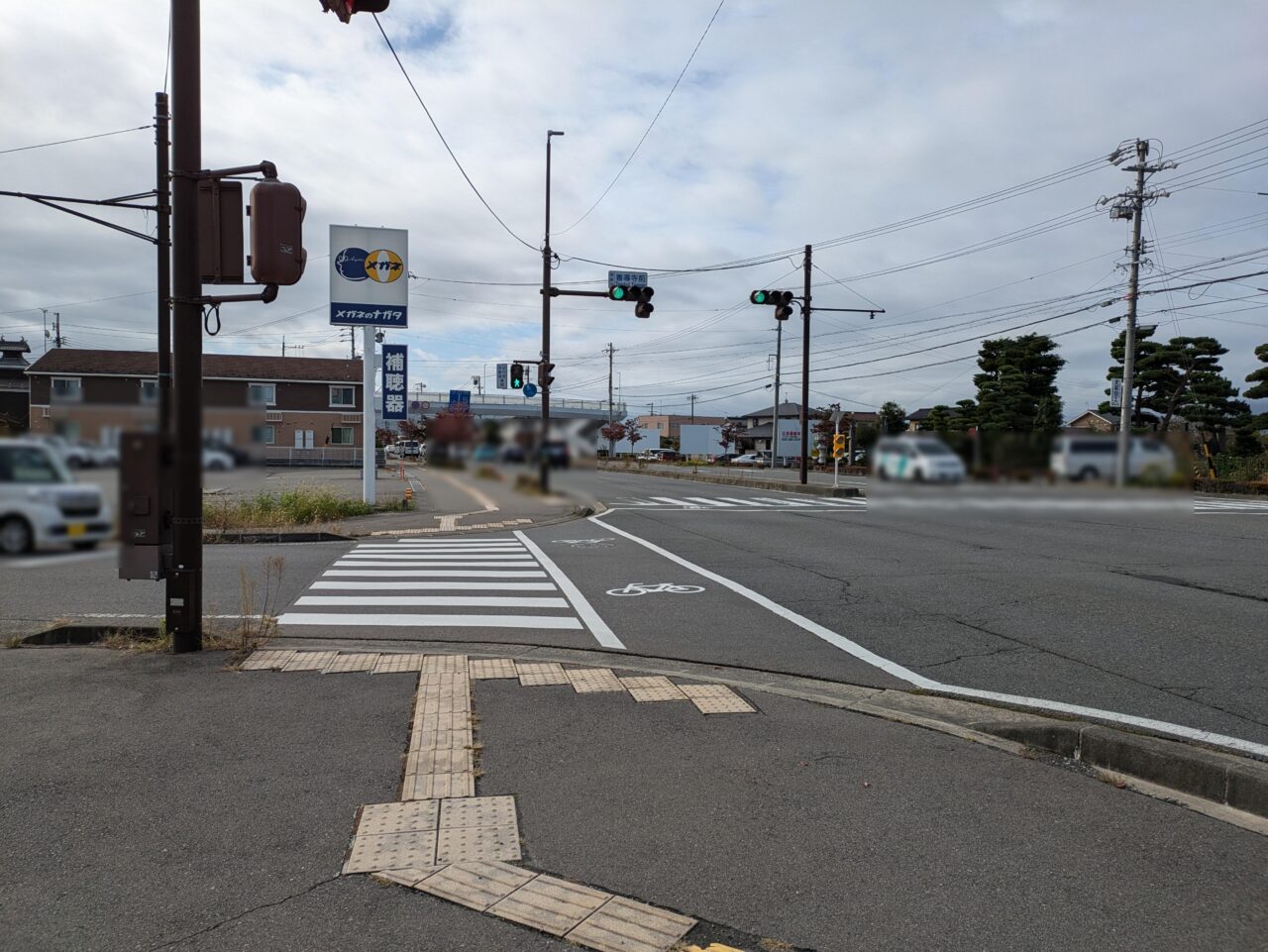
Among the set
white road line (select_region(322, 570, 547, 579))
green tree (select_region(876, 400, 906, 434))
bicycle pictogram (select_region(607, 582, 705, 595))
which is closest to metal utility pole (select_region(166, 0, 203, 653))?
green tree (select_region(876, 400, 906, 434))

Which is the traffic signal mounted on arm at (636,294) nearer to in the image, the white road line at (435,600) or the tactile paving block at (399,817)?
the white road line at (435,600)

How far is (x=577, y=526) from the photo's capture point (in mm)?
20062

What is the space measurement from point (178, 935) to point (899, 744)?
410cm

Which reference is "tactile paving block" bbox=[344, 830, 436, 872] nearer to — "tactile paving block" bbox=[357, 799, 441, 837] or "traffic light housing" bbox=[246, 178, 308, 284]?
"tactile paving block" bbox=[357, 799, 441, 837]

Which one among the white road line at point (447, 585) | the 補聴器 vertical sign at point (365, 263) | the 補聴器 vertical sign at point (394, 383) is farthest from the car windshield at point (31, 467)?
the white road line at point (447, 585)

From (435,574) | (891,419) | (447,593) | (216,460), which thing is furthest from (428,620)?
(216,460)

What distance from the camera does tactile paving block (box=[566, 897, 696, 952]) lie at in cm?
338

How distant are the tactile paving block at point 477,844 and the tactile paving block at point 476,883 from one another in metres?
0.07

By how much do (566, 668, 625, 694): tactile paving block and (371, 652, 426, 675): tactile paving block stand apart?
132 centimetres

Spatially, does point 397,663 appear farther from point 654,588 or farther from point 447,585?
point 654,588

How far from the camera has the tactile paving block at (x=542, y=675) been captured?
681 centimetres

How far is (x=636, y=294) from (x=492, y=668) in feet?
47.2

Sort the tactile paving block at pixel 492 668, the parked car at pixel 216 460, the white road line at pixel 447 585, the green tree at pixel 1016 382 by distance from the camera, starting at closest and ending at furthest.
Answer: the parked car at pixel 216 460, the green tree at pixel 1016 382, the tactile paving block at pixel 492 668, the white road line at pixel 447 585

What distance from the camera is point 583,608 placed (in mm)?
10148
